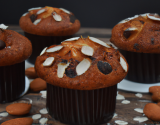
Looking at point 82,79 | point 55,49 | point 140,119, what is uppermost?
point 55,49

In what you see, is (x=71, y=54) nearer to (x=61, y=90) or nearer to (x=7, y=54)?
(x=61, y=90)

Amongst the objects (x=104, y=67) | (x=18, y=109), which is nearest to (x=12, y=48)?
(x=18, y=109)

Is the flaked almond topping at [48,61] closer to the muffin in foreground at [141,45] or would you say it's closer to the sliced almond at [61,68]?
the sliced almond at [61,68]

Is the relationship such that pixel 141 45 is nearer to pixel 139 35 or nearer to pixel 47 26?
pixel 139 35

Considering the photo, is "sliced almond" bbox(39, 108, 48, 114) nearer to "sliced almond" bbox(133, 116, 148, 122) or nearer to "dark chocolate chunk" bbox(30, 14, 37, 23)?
"sliced almond" bbox(133, 116, 148, 122)

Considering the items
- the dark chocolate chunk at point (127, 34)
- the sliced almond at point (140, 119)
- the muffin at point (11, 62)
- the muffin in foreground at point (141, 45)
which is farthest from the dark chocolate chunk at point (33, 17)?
the sliced almond at point (140, 119)

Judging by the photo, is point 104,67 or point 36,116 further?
point 36,116

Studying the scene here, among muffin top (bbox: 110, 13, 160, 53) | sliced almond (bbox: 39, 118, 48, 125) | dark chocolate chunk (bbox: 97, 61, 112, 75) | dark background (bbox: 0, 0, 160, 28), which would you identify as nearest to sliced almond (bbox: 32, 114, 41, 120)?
sliced almond (bbox: 39, 118, 48, 125)
